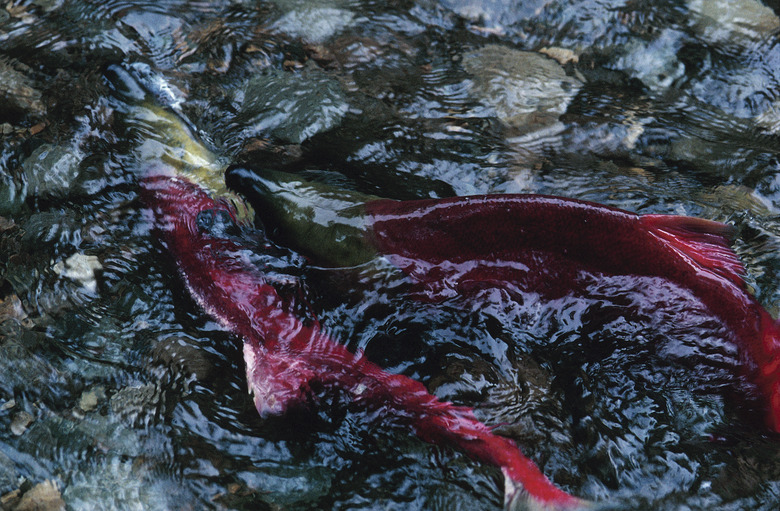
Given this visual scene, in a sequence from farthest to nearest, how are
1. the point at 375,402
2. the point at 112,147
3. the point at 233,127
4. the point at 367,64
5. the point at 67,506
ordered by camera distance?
the point at 367,64
the point at 233,127
the point at 112,147
the point at 375,402
the point at 67,506

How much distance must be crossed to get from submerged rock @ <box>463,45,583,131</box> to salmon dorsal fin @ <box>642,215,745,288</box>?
1.71 m

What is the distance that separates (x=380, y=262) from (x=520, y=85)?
7.09 ft

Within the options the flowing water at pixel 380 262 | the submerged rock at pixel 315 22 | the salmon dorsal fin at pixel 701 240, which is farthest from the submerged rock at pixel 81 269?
the salmon dorsal fin at pixel 701 240

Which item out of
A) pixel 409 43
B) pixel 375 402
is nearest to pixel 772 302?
pixel 375 402

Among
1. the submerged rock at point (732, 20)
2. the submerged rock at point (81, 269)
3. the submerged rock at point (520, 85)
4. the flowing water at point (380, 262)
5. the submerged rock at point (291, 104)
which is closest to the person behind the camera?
the flowing water at point (380, 262)

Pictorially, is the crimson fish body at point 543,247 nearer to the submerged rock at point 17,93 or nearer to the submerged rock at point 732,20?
the submerged rock at point 17,93

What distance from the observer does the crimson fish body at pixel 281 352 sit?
119 inches

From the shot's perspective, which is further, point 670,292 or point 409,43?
point 409,43

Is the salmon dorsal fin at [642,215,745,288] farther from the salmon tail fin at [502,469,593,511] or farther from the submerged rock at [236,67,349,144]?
the submerged rock at [236,67,349,144]

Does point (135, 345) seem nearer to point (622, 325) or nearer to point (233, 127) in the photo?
point (233, 127)

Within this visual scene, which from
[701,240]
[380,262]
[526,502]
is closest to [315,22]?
[380,262]

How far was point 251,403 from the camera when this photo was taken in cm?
333

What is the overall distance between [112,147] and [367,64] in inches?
77.9

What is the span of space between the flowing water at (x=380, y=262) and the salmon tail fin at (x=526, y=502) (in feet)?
0.34
